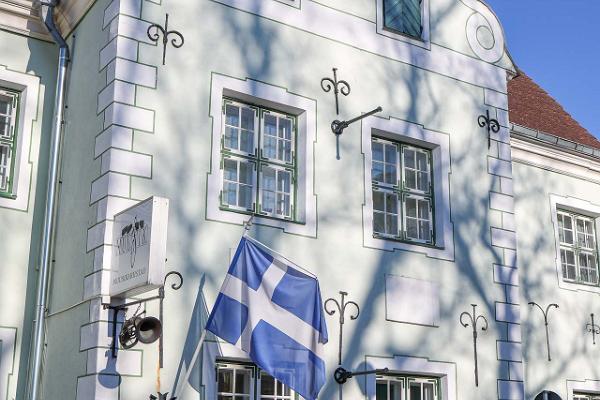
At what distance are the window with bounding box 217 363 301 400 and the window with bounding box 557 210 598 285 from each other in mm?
6203

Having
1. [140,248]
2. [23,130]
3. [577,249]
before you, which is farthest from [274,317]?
[577,249]

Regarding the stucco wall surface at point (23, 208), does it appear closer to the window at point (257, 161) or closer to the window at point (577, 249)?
the window at point (257, 161)

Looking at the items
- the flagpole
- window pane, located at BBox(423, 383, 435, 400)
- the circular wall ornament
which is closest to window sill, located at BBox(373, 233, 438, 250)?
window pane, located at BBox(423, 383, 435, 400)

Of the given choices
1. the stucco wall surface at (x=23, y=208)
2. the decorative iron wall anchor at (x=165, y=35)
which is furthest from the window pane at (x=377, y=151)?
the stucco wall surface at (x=23, y=208)

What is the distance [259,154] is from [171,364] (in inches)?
100

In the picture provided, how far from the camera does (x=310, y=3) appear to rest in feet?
34.2

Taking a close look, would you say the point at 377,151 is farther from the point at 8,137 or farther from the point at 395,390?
the point at 8,137

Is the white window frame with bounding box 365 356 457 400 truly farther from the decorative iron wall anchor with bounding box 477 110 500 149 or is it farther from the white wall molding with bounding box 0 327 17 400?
the white wall molding with bounding box 0 327 17 400

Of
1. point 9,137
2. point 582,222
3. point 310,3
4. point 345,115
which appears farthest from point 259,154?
point 582,222

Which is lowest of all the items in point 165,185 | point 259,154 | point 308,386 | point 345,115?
point 308,386

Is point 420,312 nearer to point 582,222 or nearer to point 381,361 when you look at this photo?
point 381,361

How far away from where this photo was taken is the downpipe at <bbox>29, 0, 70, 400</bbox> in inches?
345

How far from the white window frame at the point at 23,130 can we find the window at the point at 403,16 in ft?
14.3

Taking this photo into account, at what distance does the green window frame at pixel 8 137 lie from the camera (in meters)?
9.42
